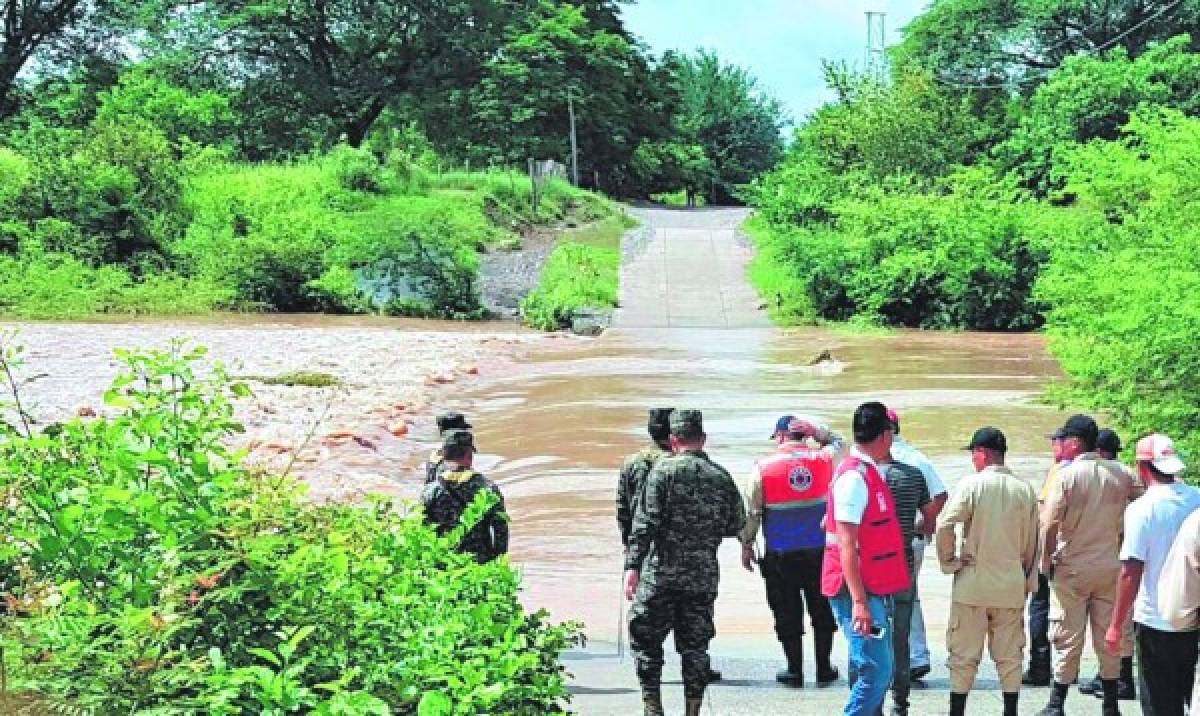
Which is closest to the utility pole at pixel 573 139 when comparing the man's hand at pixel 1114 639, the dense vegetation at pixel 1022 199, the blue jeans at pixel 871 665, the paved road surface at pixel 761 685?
the dense vegetation at pixel 1022 199

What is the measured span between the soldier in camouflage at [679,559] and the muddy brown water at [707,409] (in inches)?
126

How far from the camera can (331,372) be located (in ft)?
80.7

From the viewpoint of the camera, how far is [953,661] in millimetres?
7285

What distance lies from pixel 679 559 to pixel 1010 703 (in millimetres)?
1912

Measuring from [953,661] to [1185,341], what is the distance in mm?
6967

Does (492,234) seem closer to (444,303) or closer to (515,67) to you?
(444,303)

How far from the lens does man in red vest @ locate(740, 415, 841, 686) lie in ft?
A: 27.8

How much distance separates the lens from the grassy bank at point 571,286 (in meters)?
34.4

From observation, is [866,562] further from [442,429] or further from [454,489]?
[442,429]

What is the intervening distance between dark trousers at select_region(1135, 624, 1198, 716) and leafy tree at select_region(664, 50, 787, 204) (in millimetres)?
73047

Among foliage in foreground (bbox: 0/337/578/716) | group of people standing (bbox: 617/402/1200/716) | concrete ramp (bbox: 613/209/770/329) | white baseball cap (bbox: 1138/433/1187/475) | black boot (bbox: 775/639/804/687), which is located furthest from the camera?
concrete ramp (bbox: 613/209/770/329)

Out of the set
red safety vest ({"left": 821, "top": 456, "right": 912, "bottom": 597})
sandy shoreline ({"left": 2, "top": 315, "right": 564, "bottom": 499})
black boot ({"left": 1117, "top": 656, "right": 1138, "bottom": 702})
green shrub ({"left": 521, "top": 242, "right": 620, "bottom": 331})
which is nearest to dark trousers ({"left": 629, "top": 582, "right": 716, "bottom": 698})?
red safety vest ({"left": 821, "top": 456, "right": 912, "bottom": 597})

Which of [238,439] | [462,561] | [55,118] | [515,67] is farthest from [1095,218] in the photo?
[55,118]

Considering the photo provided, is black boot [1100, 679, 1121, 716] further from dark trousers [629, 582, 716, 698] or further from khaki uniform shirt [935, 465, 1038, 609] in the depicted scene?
dark trousers [629, 582, 716, 698]
